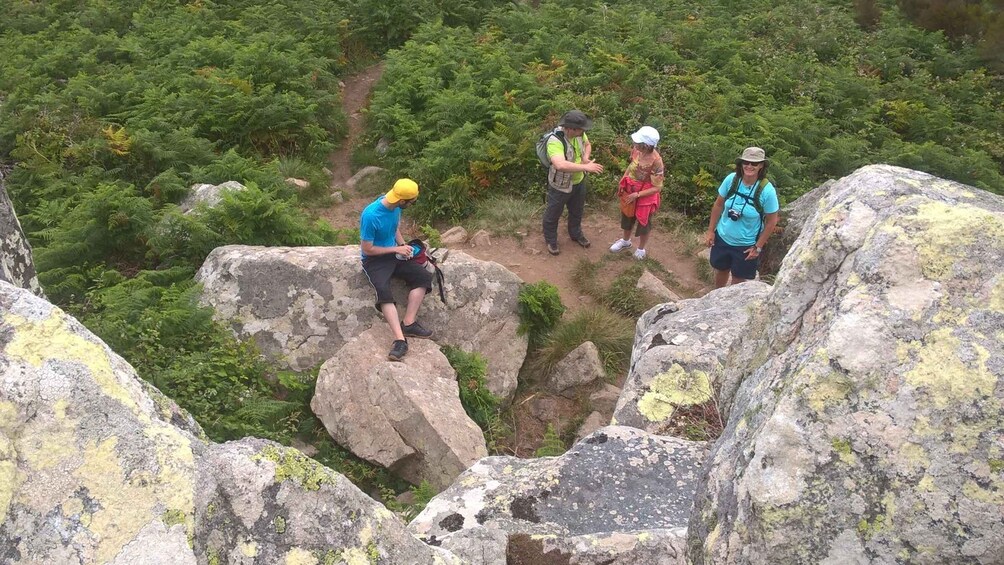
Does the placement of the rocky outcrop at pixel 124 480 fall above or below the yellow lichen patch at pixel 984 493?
below

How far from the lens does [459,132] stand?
1227 cm

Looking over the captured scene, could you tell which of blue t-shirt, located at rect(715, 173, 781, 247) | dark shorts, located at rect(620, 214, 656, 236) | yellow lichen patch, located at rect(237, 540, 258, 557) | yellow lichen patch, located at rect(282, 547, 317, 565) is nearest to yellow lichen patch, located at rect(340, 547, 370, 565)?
yellow lichen patch, located at rect(282, 547, 317, 565)

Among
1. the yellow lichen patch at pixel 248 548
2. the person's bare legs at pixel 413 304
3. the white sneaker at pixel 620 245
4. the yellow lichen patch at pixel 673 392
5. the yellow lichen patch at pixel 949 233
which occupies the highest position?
the yellow lichen patch at pixel 949 233

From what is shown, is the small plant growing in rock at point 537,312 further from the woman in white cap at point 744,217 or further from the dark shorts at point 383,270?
the woman in white cap at point 744,217

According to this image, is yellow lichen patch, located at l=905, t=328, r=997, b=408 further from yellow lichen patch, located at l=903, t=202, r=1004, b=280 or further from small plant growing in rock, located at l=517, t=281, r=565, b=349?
small plant growing in rock, located at l=517, t=281, r=565, b=349

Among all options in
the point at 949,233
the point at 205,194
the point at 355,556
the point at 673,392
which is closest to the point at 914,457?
the point at 949,233

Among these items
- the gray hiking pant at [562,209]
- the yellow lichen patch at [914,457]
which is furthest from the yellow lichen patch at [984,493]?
the gray hiking pant at [562,209]

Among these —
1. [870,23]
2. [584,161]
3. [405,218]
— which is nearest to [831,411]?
[584,161]

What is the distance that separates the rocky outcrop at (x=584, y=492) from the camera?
14.3ft

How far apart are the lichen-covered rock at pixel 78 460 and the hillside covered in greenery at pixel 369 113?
165 inches

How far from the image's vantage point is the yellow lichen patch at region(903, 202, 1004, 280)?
2570 mm

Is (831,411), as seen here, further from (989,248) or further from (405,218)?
(405,218)

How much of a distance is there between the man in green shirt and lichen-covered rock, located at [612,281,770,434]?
118 inches

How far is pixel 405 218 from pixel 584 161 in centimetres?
377
